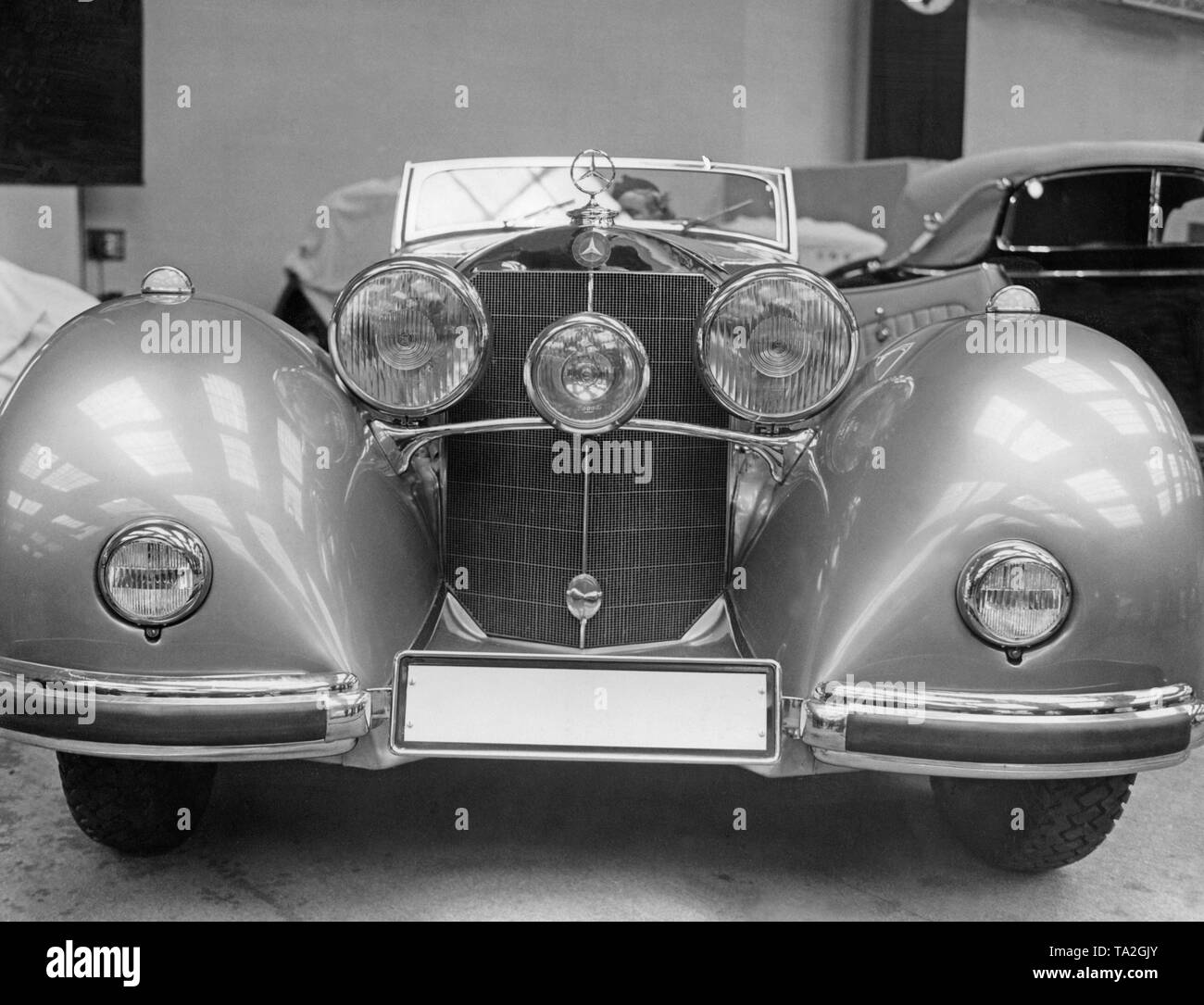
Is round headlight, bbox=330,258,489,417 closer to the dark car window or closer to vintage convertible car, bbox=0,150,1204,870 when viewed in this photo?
vintage convertible car, bbox=0,150,1204,870

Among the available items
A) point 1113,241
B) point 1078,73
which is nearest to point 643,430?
point 1113,241

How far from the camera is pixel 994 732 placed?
1.70 meters

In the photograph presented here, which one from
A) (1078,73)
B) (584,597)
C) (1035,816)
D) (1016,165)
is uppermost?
(1078,73)

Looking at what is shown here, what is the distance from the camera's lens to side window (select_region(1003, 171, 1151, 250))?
443cm

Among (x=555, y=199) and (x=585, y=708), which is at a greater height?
(x=555, y=199)

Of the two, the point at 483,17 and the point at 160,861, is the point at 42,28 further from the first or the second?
the point at 160,861

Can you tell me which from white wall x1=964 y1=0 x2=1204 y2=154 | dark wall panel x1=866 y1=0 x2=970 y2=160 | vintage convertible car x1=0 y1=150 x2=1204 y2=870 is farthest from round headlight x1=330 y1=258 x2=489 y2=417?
white wall x1=964 y1=0 x2=1204 y2=154

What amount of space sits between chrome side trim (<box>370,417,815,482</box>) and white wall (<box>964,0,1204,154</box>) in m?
7.01

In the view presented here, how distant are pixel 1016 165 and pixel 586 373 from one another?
3439mm

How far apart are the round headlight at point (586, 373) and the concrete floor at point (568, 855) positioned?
0.86 meters

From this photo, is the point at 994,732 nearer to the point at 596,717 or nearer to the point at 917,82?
the point at 596,717

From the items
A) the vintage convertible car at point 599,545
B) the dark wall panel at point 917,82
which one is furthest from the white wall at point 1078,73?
the vintage convertible car at point 599,545
